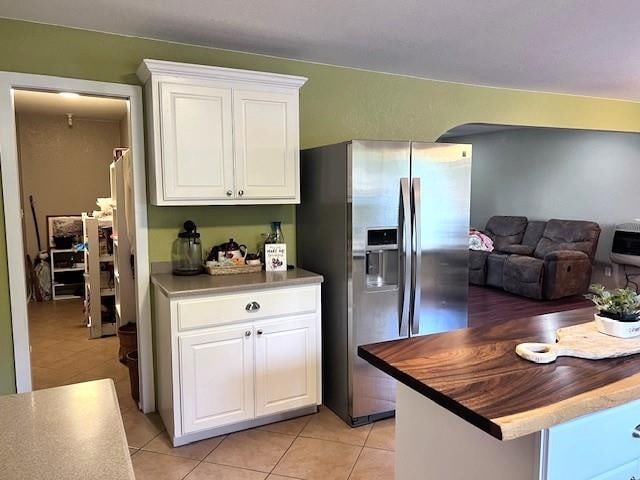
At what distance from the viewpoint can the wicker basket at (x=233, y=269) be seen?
292 cm

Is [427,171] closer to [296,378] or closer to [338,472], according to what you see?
[296,378]

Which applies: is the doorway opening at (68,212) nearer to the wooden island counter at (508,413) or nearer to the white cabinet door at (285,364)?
the white cabinet door at (285,364)

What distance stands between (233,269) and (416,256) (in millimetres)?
1142

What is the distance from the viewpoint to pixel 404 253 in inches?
114

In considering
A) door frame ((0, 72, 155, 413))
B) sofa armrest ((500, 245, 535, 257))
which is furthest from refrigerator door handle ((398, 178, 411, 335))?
sofa armrest ((500, 245, 535, 257))

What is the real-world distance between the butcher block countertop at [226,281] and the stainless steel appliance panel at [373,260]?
1.01 feet

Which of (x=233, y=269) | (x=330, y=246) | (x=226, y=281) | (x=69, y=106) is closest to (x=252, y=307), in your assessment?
(x=226, y=281)

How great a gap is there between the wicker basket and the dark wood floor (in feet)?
9.83

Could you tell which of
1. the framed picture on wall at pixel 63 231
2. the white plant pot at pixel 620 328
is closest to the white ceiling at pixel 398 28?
the white plant pot at pixel 620 328

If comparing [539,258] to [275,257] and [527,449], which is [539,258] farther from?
[527,449]

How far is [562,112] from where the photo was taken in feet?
14.8

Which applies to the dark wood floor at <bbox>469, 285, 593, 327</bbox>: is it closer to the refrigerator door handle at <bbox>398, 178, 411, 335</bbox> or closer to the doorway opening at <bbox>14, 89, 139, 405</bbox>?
the refrigerator door handle at <bbox>398, 178, 411, 335</bbox>

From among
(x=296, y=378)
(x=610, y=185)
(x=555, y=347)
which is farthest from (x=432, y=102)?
(x=610, y=185)

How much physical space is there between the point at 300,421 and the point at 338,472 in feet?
1.85
